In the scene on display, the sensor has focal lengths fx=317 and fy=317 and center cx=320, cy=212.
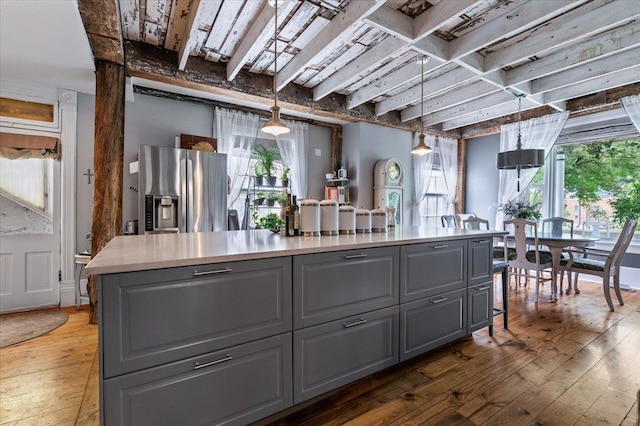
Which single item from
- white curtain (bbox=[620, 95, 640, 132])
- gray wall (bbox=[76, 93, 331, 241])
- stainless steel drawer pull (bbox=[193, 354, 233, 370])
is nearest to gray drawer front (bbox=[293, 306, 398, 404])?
stainless steel drawer pull (bbox=[193, 354, 233, 370])

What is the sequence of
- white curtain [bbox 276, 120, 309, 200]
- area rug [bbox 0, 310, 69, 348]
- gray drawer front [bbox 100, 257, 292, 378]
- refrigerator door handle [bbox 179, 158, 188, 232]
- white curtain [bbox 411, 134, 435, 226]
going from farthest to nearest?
white curtain [bbox 411, 134, 435, 226] < white curtain [bbox 276, 120, 309, 200] < refrigerator door handle [bbox 179, 158, 188, 232] < area rug [bbox 0, 310, 69, 348] < gray drawer front [bbox 100, 257, 292, 378]

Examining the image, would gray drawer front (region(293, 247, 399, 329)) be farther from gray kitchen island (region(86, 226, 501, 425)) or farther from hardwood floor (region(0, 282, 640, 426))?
hardwood floor (region(0, 282, 640, 426))

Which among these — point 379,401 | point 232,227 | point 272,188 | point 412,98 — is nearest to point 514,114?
point 412,98

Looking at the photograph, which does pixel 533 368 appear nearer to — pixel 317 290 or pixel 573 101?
pixel 317 290

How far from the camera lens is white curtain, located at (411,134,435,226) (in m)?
6.11

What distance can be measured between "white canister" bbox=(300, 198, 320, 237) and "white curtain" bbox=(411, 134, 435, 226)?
4.27 meters

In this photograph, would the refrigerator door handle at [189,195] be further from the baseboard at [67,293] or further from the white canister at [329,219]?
the white canister at [329,219]

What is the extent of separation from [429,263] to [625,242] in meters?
2.92

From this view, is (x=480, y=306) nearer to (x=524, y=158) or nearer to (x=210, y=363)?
(x=524, y=158)

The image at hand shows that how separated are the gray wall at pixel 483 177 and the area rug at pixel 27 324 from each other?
266 inches

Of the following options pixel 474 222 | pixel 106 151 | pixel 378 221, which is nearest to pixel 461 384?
pixel 378 221

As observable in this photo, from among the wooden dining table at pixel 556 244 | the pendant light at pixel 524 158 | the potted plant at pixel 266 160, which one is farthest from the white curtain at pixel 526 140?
the potted plant at pixel 266 160

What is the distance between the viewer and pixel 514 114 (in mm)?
5613

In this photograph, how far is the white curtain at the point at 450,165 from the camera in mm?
6445
